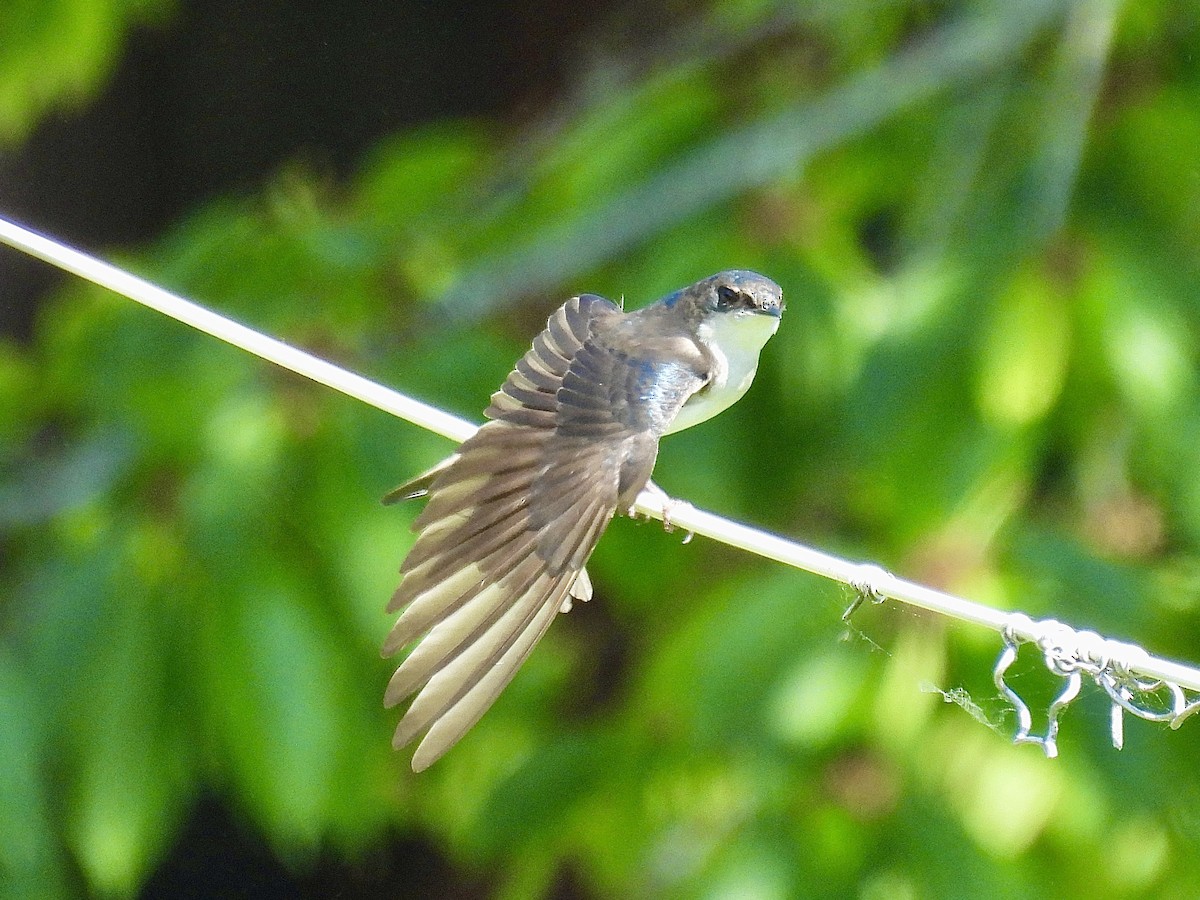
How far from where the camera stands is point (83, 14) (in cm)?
311

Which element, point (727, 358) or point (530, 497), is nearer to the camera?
point (530, 497)

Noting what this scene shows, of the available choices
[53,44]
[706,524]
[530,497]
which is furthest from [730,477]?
[53,44]

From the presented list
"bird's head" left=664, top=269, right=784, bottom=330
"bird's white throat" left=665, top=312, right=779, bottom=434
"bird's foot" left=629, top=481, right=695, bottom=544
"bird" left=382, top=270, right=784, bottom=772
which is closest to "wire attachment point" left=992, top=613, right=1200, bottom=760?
"bird's foot" left=629, top=481, right=695, bottom=544

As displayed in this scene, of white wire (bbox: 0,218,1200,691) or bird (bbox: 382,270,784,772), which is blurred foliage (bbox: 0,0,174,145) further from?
white wire (bbox: 0,218,1200,691)

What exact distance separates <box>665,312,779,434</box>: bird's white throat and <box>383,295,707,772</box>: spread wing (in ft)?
0.19

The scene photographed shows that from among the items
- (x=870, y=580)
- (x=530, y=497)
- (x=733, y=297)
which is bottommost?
(x=733, y=297)

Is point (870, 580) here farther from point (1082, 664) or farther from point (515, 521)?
point (515, 521)

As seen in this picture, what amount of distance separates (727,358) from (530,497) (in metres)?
0.47

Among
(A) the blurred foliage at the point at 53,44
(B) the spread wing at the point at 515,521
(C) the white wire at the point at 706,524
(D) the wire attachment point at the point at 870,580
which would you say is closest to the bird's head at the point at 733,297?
(B) the spread wing at the point at 515,521

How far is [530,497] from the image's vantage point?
5.57 feet

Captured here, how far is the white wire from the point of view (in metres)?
1.23

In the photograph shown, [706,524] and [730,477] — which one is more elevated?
[706,524]

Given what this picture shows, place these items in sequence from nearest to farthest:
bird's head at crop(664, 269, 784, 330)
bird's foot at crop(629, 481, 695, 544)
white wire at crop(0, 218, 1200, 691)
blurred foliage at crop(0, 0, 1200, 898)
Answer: white wire at crop(0, 218, 1200, 691), bird's foot at crop(629, 481, 695, 544), bird's head at crop(664, 269, 784, 330), blurred foliage at crop(0, 0, 1200, 898)

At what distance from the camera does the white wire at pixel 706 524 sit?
4.03ft
